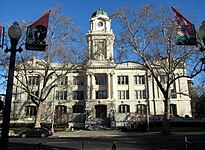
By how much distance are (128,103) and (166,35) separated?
28872 millimetres

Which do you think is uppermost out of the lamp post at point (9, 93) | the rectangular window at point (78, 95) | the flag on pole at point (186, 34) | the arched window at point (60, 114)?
the flag on pole at point (186, 34)

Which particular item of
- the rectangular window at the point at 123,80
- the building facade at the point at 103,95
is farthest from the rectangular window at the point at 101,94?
the rectangular window at the point at 123,80

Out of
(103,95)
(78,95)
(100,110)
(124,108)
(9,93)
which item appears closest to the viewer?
(9,93)

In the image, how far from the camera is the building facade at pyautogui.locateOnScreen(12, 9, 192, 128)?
176 ft

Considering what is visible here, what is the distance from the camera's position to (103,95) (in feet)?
184

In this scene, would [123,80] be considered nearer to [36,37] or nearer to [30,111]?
[30,111]

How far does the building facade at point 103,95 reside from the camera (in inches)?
2117

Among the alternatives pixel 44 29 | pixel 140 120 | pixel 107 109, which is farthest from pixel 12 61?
pixel 107 109

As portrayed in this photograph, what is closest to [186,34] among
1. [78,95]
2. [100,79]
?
[100,79]

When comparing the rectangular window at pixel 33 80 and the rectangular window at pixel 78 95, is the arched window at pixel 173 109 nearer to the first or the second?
the rectangular window at pixel 78 95

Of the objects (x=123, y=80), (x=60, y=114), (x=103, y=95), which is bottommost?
(x=60, y=114)

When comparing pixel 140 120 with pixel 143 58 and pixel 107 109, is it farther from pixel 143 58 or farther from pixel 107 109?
pixel 143 58

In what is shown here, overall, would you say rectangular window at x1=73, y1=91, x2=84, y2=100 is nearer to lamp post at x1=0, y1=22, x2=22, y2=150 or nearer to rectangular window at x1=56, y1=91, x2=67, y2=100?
rectangular window at x1=56, y1=91, x2=67, y2=100

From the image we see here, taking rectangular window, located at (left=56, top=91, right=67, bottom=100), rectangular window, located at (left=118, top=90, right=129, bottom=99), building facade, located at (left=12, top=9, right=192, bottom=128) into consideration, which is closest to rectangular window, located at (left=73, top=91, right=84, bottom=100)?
building facade, located at (left=12, top=9, right=192, bottom=128)
